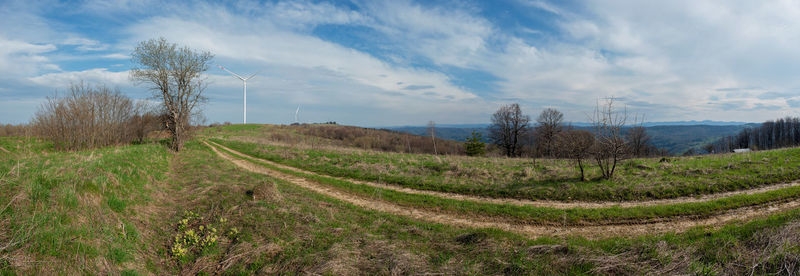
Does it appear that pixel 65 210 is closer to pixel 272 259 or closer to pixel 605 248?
pixel 272 259

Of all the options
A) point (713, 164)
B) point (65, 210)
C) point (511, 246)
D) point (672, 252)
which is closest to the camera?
point (672, 252)

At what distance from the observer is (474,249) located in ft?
20.5

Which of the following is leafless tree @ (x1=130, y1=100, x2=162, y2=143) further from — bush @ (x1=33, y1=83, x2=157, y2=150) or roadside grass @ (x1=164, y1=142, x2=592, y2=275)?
roadside grass @ (x1=164, y1=142, x2=592, y2=275)

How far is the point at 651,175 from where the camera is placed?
1298 cm

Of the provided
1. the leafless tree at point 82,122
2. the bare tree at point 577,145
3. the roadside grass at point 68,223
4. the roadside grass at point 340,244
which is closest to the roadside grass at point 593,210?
the roadside grass at point 340,244

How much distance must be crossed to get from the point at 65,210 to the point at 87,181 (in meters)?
2.18

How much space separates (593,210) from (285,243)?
8.90 meters

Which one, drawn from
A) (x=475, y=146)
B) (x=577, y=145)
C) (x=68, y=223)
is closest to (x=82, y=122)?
Answer: (x=68, y=223)

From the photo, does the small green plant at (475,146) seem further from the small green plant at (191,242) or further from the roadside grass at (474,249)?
the small green plant at (191,242)

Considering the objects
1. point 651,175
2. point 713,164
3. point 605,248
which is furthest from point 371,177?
point 713,164

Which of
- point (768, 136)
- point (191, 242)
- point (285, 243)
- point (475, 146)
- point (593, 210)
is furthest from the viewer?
point (768, 136)

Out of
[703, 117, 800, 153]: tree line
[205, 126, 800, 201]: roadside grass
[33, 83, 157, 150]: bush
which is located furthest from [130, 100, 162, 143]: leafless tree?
[703, 117, 800, 153]: tree line

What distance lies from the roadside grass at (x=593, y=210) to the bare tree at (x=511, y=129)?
3748cm

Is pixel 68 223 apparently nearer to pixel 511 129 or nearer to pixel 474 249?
pixel 474 249
